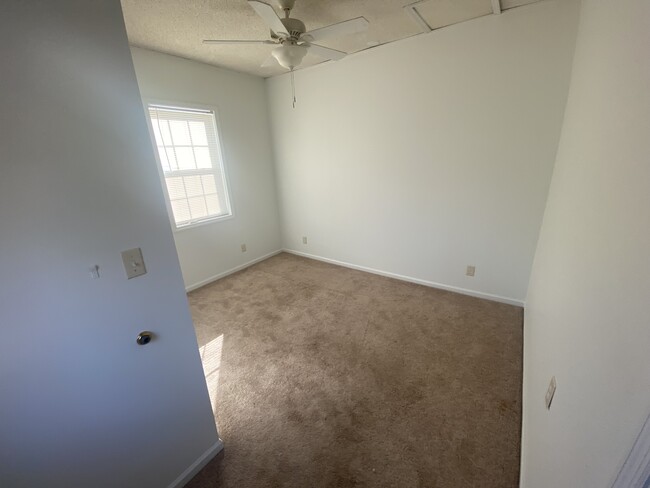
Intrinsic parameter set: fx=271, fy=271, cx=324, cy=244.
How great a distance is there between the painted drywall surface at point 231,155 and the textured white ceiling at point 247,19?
0.26m

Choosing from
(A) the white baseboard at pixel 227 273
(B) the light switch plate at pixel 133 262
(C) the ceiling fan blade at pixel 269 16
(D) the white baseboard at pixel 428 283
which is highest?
(C) the ceiling fan blade at pixel 269 16

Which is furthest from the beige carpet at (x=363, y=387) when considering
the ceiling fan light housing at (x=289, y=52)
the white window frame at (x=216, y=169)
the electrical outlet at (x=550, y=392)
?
the ceiling fan light housing at (x=289, y=52)

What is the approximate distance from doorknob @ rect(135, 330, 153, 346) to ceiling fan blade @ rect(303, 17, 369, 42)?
190 cm

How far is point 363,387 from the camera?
1.83 metres

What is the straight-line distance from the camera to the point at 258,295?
10.2ft

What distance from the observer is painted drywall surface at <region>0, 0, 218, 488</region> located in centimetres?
79

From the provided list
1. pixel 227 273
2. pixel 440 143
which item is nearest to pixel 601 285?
pixel 440 143

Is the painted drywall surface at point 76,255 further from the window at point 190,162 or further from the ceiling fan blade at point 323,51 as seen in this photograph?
the window at point 190,162

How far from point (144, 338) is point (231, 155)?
9.18 feet

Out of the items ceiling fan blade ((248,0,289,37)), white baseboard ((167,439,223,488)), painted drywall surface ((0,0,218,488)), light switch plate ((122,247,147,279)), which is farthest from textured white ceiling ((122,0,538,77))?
white baseboard ((167,439,223,488))

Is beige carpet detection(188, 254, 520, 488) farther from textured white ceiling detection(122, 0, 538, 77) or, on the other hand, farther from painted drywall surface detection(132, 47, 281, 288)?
textured white ceiling detection(122, 0, 538, 77)

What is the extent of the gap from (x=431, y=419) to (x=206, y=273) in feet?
9.42

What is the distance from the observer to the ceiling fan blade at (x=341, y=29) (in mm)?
1582

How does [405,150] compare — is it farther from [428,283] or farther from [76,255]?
[76,255]
